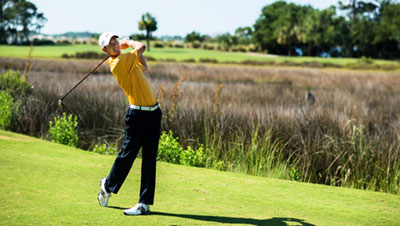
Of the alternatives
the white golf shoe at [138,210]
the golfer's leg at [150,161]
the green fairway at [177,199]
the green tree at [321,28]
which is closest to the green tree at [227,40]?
the green tree at [321,28]

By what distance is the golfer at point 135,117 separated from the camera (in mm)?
4945

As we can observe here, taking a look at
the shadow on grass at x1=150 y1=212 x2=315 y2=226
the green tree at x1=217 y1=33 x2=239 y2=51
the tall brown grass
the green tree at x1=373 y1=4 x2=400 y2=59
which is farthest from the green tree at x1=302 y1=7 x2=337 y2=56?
the shadow on grass at x1=150 y1=212 x2=315 y2=226

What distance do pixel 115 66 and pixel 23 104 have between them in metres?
9.18

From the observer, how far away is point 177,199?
5.85m

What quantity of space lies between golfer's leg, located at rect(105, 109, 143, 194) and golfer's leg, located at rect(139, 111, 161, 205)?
0.10m

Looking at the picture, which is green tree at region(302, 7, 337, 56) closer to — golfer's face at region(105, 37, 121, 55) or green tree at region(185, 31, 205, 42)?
green tree at region(185, 31, 205, 42)

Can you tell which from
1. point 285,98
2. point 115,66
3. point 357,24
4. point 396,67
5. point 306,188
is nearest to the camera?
point 115,66

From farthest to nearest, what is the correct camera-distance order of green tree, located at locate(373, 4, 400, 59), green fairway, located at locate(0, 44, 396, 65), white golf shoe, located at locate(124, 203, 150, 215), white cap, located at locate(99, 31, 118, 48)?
green tree, located at locate(373, 4, 400, 59) → green fairway, located at locate(0, 44, 396, 65) → white golf shoe, located at locate(124, 203, 150, 215) → white cap, located at locate(99, 31, 118, 48)

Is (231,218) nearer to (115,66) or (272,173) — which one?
(115,66)

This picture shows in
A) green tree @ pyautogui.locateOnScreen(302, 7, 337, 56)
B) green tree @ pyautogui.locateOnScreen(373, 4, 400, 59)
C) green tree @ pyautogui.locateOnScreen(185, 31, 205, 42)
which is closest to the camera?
green tree @ pyautogui.locateOnScreen(373, 4, 400, 59)

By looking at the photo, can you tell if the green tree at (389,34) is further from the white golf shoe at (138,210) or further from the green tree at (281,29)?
the white golf shoe at (138,210)

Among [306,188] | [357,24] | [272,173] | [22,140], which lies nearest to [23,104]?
[22,140]

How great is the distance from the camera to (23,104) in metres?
13.3

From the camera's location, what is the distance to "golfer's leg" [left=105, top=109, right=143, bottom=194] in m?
5.11
